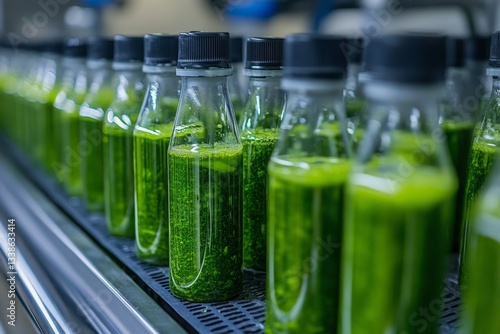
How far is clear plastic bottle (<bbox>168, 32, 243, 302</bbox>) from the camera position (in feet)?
2.55

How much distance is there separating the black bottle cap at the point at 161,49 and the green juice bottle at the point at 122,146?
0.52 ft

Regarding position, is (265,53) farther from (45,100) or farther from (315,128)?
(45,100)

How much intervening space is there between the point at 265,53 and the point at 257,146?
5.6 inches

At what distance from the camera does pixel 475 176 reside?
0.77 m

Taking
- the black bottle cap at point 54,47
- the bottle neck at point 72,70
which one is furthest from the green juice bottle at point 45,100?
the bottle neck at point 72,70

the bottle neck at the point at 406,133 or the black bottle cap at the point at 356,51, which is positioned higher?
the black bottle cap at the point at 356,51

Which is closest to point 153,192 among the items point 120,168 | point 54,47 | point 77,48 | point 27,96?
point 120,168

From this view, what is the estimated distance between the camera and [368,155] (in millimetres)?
553

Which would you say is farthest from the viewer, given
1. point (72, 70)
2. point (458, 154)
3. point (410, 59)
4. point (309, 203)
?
point (72, 70)

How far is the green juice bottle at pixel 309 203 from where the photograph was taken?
0.60 meters

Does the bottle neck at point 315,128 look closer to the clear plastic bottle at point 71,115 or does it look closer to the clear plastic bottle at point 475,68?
the clear plastic bottle at point 475,68

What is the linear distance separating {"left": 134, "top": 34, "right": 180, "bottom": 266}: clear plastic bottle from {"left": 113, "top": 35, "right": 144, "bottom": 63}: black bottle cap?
0.10 meters

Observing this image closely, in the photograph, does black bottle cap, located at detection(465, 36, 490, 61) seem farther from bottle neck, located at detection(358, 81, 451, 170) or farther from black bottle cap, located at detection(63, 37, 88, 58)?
black bottle cap, located at detection(63, 37, 88, 58)

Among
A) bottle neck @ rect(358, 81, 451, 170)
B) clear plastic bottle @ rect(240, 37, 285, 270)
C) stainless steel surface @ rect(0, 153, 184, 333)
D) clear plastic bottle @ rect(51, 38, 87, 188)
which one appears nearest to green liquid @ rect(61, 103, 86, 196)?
clear plastic bottle @ rect(51, 38, 87, 188)
